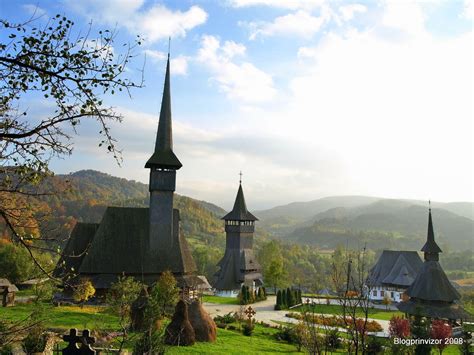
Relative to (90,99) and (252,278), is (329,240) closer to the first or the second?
(252,278)

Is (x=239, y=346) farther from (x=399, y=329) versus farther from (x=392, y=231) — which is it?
(x=392, y=231)

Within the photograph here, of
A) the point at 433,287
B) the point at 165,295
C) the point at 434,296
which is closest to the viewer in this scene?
the point at 165,295

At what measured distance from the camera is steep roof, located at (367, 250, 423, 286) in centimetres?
4525

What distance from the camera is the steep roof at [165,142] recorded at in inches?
1251

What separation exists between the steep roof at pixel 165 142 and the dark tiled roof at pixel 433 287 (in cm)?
1967

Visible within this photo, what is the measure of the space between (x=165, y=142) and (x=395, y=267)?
3111cm

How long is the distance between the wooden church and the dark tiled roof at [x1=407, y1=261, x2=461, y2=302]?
1639cm

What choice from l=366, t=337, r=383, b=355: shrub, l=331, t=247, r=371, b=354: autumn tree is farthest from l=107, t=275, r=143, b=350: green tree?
l=366, t=337, r=383, b=355: shrub

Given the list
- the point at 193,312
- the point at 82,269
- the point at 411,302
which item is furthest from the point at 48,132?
the point at 411,302

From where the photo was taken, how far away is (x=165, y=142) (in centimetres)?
3294

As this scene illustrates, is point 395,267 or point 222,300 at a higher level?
point 395,267

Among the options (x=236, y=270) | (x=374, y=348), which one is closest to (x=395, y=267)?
(x=236, y=270)

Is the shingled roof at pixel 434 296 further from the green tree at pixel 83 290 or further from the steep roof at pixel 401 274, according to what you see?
the green tree at pixel 83 290

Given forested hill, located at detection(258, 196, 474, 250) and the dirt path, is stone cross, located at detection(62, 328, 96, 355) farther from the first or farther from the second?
forested hill, located at detection(258, 196, 474, 250)
